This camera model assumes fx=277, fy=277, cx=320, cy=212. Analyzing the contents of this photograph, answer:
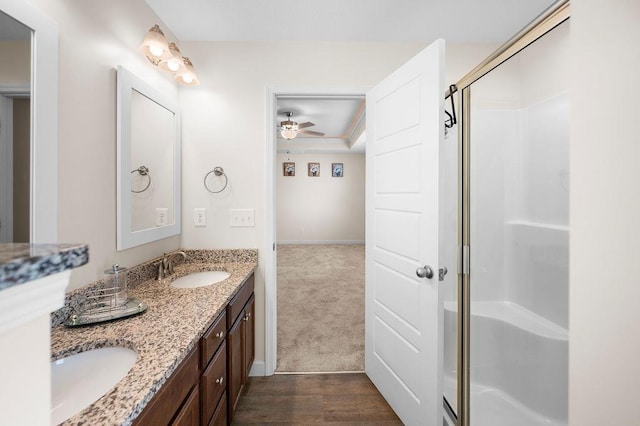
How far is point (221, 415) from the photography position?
1354 mm

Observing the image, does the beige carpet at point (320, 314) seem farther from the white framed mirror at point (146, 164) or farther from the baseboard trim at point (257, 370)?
the white framed mirror at point (146, 164)

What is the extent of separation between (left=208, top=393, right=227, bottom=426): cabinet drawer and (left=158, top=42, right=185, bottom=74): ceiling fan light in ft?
6.30

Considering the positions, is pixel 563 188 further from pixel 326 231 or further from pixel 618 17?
pixel 326 231

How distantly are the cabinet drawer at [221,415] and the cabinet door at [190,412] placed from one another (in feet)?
0.64

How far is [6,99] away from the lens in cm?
89

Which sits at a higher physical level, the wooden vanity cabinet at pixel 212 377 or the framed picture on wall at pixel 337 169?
the framed picture on wall at pixel 337 169

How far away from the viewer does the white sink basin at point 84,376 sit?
0.78 meters

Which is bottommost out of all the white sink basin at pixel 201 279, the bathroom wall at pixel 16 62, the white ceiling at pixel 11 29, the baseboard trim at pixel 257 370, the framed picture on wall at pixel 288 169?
the baseboard trim at pixel 257 370

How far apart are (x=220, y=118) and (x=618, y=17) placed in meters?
2.07

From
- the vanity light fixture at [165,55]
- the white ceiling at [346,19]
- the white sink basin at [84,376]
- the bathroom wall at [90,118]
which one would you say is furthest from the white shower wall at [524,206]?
the bathroom wall at [90,118]

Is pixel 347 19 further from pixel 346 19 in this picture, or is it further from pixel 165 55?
pixel 165 55

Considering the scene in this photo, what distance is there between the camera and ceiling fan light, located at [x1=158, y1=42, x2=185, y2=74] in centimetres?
168

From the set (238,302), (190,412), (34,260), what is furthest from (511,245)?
(34,260)

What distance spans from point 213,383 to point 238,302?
46 cm
